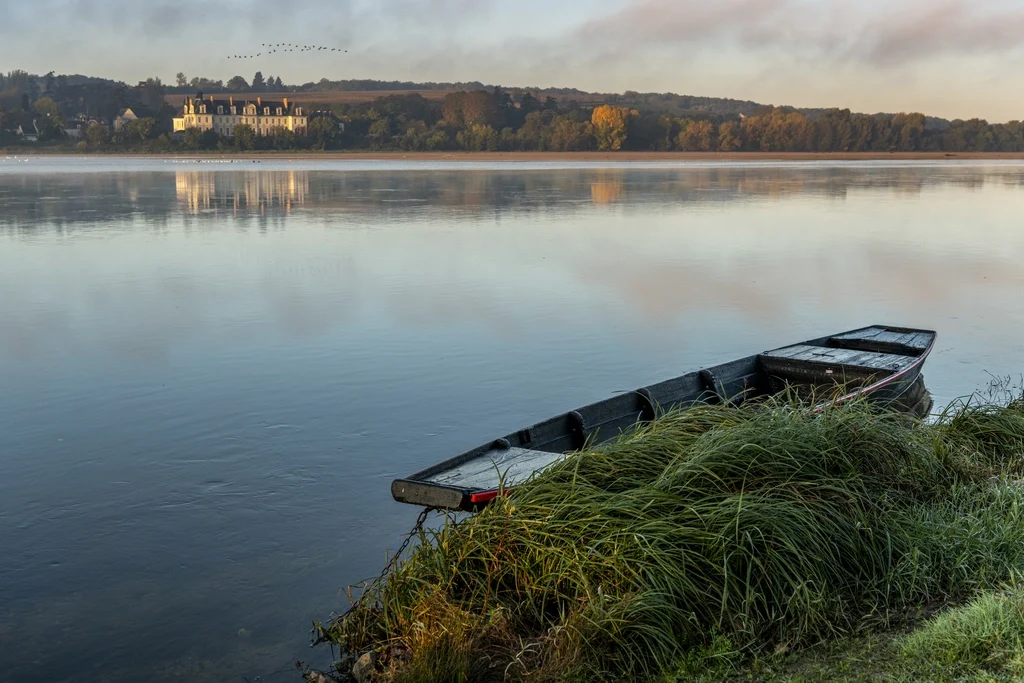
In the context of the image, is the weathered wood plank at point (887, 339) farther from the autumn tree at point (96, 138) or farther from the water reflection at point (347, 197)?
the autumn tree at point (96, 138)

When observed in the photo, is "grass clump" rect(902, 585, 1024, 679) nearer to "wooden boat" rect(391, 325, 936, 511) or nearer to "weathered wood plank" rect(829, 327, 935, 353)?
"wooden boat" rect(391, 325, 936, 511)

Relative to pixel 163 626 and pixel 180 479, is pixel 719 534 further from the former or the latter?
pixel 180 479

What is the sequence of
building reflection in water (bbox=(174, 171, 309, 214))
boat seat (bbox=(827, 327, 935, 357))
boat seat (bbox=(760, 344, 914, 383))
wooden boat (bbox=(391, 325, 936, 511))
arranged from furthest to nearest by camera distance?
building reflection in water (bbox=(174, 171, 309, 214)), boat seat (bbox=(827, 327, 935, 357)), boat seat (bbox=(760, 344, 914, 383)), wooden boat (bbox=(391, 325, 936, 511))

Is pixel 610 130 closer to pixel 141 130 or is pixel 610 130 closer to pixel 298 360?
pixel 141 130

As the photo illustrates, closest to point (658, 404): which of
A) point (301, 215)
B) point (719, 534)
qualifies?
point (719, 534)

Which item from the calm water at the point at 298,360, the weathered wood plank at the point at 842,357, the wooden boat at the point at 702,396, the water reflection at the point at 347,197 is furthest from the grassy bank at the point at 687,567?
the water reflection at the point at 347,197

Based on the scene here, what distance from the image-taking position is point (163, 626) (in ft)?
23.2

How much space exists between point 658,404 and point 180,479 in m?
4.49

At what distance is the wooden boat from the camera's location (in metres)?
7.46

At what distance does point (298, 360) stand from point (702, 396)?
19.5 feet

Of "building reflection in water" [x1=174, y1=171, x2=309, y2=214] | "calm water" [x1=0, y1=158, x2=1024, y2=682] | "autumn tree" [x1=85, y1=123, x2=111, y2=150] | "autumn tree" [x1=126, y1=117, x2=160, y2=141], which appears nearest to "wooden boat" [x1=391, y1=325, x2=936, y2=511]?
"calm water" [x1=0, y1=158, x2=1024, y2=682]

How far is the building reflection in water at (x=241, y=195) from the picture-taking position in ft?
136

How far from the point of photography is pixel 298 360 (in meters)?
14.4

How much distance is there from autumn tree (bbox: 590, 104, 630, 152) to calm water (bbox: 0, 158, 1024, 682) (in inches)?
5310
